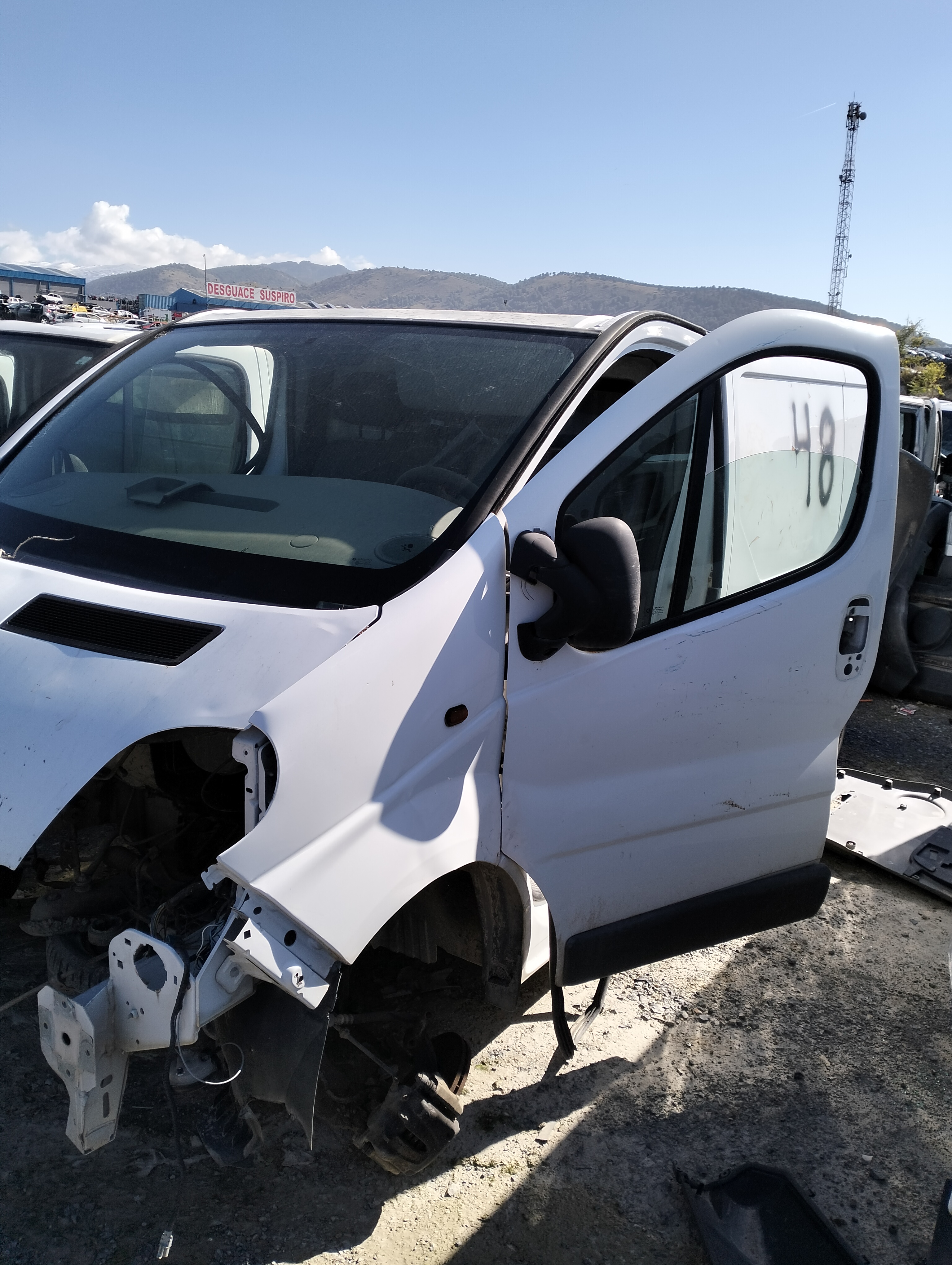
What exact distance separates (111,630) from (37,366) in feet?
14.5

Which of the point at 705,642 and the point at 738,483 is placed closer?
the point at 705,642

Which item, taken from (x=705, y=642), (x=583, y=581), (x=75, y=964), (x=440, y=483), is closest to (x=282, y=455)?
(x=440, y=483)

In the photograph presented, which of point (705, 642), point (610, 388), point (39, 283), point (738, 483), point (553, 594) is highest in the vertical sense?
point (39, 283)

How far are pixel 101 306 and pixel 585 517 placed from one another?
6737 centimetres

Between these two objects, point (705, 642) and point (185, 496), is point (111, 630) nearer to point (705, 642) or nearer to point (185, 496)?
point (185, 496)

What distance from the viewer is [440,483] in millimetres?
2506

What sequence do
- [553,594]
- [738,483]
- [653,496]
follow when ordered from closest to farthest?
[553,594]
[653,496]
[738,483]

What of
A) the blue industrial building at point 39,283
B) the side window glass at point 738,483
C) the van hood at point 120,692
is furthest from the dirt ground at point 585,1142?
the blue industrial building at point 39,283

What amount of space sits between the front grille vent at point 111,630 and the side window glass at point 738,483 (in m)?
0.92

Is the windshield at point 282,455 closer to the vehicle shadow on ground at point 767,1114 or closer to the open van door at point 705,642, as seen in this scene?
→ the open van door at point 705,642

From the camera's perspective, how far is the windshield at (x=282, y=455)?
238 centimetres

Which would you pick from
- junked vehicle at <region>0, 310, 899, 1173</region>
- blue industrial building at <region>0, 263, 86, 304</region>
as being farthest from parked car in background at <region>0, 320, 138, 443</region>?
blue industrial building at <region>0, 263, 86, 304</region>

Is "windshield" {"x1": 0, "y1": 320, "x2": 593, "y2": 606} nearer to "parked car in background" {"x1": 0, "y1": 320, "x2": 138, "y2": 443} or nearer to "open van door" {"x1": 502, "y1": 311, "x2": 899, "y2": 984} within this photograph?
"open van door" {"x1": 502, "y1": 311, "x2": 899, "y2": 984}

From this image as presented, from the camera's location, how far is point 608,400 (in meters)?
2.98
